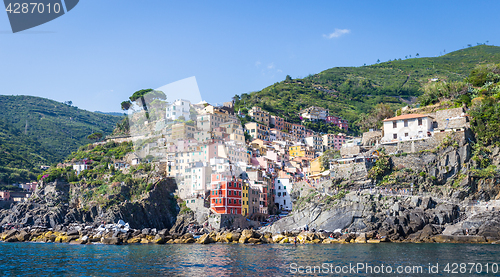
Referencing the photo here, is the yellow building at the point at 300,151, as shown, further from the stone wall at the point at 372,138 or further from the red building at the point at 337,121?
the red building at the point at 337,121

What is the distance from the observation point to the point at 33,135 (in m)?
151

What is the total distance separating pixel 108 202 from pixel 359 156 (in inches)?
1511

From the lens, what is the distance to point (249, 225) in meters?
58.5

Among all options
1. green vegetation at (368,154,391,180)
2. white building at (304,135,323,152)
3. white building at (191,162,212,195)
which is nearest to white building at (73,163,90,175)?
white building at (191,162,212,195)

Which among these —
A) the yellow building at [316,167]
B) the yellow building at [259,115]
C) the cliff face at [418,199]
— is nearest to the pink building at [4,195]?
the yellow building at [259,115]

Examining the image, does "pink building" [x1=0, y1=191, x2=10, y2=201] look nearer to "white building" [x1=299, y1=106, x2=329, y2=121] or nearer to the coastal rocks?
the coastal rocks

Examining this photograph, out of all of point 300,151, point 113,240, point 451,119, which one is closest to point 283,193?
point 300,151

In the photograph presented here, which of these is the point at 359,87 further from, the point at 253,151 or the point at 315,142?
the point at 253,151

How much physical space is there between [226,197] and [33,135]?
119 metres

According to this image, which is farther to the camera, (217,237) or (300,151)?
(300,151)

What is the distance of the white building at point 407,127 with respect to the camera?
5300cm

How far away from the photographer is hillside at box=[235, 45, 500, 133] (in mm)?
125963

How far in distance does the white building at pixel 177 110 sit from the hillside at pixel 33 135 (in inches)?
1581

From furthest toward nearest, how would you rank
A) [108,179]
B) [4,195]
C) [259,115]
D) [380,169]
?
[259,115] < [4,195] < [108,179] < [380,169]
